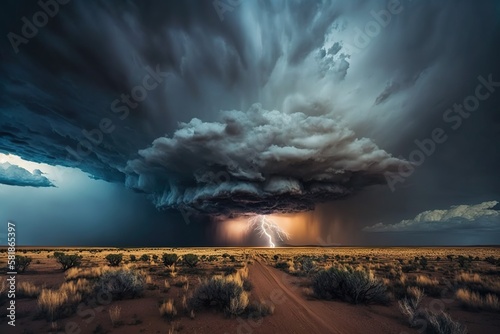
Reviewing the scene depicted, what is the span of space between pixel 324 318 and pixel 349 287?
12.0 ft

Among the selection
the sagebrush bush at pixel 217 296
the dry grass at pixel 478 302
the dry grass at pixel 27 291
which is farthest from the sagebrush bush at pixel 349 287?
the dry grass at pixel 27 291

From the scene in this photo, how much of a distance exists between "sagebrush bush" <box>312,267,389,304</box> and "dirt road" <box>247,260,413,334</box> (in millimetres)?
626

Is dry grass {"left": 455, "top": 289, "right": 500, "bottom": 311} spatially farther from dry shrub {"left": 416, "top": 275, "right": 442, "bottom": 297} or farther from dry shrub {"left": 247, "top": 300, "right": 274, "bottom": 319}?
dry shrub {"left": 247, "top": 300, "right": 274, "bottom": 319}

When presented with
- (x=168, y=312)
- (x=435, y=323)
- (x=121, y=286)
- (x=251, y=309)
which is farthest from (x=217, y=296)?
(x=435, y=323)

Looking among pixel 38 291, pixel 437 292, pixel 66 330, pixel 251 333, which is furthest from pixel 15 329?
pixel 437 292

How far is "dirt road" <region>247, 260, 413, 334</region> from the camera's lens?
26.9 ft

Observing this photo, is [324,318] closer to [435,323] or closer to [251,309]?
[251,309]

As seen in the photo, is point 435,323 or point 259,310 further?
point 259,310

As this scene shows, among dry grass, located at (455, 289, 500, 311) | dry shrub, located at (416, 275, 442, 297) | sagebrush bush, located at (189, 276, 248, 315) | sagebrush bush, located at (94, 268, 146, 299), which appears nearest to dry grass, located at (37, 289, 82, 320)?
sagebrush bush, located at (94, 268, 146, 299)

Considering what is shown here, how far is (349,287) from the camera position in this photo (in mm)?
12164

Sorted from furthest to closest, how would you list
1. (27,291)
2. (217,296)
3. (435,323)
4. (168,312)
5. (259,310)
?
(27,291) < (217,296) < (259,310) < (168,312) < (435,323)

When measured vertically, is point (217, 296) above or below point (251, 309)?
above

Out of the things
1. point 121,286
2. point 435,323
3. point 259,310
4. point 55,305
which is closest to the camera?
point 435,323

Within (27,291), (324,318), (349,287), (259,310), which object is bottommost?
(324,318)
